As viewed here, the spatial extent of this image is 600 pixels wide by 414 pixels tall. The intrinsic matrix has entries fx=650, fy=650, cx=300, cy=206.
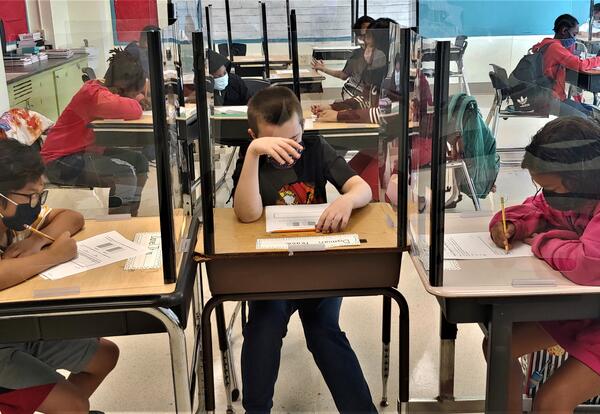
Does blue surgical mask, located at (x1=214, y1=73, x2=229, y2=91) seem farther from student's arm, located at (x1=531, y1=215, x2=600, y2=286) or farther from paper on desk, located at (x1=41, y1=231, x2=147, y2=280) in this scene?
student's arm, located at (x1=531, y1=215, x2=600, y2=286)

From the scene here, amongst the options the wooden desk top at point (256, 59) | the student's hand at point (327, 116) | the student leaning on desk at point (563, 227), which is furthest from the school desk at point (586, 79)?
the wooden desk top at point (256, 59)

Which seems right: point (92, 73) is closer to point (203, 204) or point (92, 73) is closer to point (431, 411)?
point (203, 204)

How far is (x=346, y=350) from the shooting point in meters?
1.66

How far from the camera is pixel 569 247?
1.32 meters

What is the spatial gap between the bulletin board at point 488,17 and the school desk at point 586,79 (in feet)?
0.55

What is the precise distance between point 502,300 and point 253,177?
0.62m

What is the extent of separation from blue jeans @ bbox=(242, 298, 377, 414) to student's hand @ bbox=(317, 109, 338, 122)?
498 millimetres

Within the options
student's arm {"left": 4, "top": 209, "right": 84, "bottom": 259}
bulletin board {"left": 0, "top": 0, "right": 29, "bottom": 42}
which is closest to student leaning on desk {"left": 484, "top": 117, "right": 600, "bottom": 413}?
student's arm {"left": 4, "top": 209, "right": 84, "bottom": 259}

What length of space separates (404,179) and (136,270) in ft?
2.01

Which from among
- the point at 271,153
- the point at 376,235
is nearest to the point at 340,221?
the point at 376,235

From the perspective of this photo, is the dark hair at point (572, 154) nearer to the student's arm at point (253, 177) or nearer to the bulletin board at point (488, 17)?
the bulletin board at point (488, 17)

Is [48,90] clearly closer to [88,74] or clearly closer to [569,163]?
[88,74]

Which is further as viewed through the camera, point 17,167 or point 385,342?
point 385,342

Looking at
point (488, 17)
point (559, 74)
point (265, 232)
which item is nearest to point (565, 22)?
point (488, 17)
